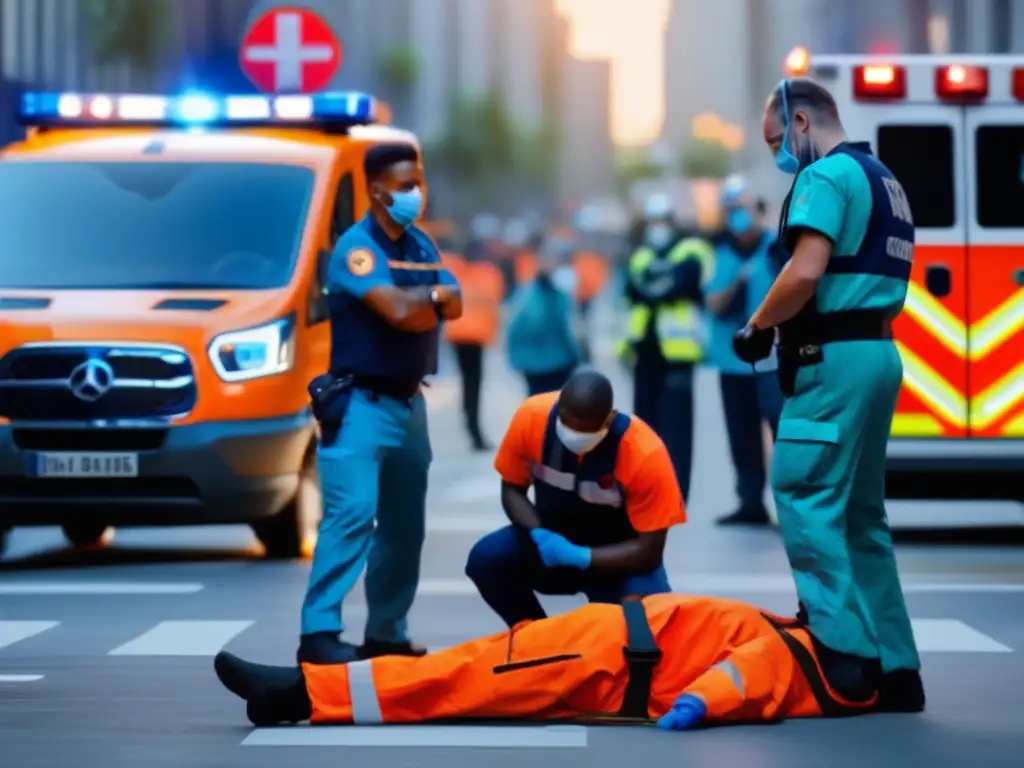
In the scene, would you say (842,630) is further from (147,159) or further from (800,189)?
(147,159)

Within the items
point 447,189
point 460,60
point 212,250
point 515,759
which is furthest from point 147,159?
point 460,60

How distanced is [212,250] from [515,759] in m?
6.51

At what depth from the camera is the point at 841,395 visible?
28.0 feet

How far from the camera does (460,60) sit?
166m

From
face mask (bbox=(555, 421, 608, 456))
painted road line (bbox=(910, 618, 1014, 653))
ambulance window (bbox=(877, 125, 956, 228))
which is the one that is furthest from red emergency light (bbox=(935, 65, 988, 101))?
face mask (bbox=(555, 421, 608, 456))

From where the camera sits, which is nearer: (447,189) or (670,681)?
(670,681)

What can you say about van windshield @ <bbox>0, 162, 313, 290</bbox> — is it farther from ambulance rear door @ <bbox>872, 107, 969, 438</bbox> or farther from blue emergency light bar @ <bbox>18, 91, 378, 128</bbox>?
ambulance rear door @ <bbox>872, 107, 969, 438</bbox>

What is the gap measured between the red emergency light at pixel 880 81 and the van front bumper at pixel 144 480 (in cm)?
367

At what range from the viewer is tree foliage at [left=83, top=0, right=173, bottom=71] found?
168ft

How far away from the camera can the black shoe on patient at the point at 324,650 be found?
925cm

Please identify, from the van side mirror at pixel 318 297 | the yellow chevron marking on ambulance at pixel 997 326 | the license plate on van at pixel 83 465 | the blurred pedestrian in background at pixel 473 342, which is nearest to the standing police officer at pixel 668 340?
the yellow chevron marking on ambulance at pixel 997 326

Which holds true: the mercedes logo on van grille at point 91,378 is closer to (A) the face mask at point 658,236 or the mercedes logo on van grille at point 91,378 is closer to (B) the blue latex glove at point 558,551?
(B) the blue latex glove at point 558,551

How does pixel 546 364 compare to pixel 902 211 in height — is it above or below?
below

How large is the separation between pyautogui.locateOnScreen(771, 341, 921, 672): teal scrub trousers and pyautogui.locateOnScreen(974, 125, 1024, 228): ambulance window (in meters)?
5.66
